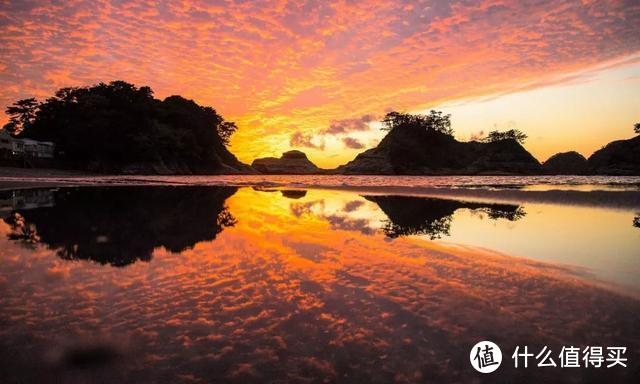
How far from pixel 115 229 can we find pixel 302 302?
32.8 ft

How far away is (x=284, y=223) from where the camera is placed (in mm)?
15539

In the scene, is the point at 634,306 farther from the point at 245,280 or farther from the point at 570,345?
the point at 245,280

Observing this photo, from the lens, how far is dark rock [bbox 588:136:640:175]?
5197 inches

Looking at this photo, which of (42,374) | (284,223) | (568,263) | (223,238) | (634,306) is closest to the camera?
(42,374)

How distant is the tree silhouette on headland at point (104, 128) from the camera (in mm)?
88750

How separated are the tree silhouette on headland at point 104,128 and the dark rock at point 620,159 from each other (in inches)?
6041

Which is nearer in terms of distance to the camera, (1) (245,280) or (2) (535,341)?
(2) (535,341)

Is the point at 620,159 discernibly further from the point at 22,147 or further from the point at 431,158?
the point at 22,147

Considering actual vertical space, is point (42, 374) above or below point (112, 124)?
below

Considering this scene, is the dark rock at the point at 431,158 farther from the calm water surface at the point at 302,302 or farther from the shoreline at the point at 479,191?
the calm water surface at the point at 302,302

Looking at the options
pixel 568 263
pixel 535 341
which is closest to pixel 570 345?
pixel 535 341

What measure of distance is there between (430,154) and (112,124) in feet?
457

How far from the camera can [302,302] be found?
6352 millimetres

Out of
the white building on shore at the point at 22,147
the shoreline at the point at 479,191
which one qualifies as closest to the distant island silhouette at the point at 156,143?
the white building on shore at the point at 22,147
